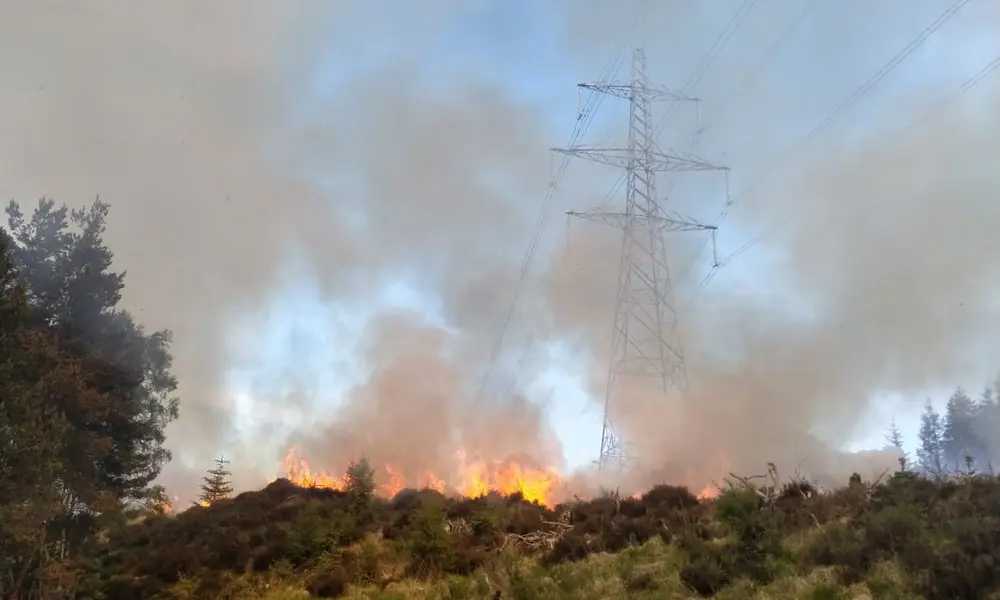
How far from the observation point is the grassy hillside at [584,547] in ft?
36.9

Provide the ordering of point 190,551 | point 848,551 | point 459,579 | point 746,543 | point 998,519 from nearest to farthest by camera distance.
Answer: point 998,519, point 848,551, point 746,543, point 459,579, point 190,551

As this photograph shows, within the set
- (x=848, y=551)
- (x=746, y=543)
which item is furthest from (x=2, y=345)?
(x=848, y=551)

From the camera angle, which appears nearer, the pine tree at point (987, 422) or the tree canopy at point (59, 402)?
the tree canopy at point (59, 402)

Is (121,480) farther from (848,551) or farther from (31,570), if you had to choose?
(848,551)

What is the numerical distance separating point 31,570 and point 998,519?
961 inches

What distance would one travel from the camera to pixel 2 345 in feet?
61.7

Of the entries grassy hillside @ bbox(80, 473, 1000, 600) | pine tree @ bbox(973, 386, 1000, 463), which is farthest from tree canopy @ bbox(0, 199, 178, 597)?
pine tree @ bbox(973, 386, 1000, 463)

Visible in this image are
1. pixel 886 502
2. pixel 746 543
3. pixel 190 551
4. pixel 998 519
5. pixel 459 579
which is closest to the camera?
pixel 998 519

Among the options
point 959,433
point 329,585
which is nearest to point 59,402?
point 329,585

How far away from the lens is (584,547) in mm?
17578

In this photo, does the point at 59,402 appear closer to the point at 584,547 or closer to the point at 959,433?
the point at 584,547

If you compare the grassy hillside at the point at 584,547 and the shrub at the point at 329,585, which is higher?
the grassy hillside at the point at 584,547

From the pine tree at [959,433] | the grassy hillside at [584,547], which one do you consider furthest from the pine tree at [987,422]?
the grassy hillside at [584,547]

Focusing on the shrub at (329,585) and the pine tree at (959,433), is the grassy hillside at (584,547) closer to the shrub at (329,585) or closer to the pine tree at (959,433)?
the shrub at (329,585)
